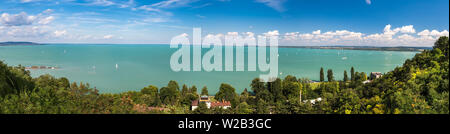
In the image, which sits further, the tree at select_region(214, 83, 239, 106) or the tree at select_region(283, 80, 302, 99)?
the tree at select_region(283, 80, 302, 99)

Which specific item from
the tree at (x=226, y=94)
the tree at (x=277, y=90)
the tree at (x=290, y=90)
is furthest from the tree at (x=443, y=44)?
the tree at (x=226, y=94)

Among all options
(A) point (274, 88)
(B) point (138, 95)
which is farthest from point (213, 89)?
(B) point (138, 95)

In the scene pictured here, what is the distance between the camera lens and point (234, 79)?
28750 mm

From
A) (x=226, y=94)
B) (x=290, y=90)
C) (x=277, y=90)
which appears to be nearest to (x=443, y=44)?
(x=277, y=90)

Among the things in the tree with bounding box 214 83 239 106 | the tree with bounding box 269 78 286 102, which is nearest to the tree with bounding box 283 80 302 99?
the tree with bounding box 269 78 286 102

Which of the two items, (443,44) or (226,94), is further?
(226,94)

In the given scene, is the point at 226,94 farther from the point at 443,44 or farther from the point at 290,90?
the point at 443,44

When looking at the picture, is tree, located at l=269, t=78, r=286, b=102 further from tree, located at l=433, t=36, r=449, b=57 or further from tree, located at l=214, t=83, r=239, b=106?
tree, located at l=433, t=36, r=449, b=57

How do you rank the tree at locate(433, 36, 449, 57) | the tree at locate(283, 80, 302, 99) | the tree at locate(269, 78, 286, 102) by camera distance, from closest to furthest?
1. the tree at locate(433, 36, 449, 57)
2. the tree at locate(269, 78, 286, 102)
3. the tree at locate(283, 80, 302, 99)

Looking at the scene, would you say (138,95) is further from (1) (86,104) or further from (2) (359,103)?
(2) (359,103)
